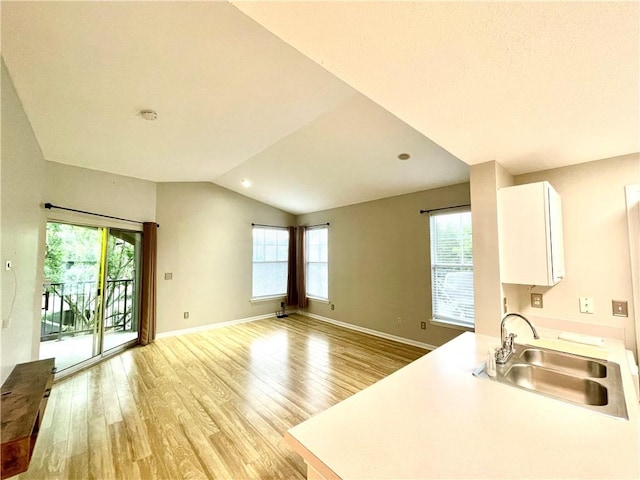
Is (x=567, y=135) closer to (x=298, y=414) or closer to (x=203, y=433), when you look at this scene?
(x=298, y=414)

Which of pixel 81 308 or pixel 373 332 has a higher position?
pixel 81 308

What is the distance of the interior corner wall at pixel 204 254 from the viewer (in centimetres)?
473

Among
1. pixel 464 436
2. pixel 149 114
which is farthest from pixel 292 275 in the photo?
pixel 464 436

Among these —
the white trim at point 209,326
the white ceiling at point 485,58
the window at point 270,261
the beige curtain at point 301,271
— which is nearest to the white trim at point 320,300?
the beige curtain at point 301,271

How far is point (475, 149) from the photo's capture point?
1.84m

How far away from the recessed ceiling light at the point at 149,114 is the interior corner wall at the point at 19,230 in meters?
0.75

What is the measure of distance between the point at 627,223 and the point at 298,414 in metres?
2.97

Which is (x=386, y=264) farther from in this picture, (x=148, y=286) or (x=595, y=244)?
(x=148, y=286)

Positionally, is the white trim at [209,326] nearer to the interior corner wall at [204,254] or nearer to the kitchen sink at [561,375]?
the interior corner wall at [204,254]

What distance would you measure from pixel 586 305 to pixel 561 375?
2.92 feet

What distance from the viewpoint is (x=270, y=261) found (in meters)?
6.16

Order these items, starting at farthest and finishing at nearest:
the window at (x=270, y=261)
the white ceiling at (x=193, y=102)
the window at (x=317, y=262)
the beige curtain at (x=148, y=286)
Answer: the window at (x=270, y=261) < the window at (x=317, y=262) < the beige curtain at (x=148, y=286) < the white ceiling at (x=193, y=102)

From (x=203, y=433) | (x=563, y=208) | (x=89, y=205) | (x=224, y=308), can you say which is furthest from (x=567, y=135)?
(x=224, y=308)

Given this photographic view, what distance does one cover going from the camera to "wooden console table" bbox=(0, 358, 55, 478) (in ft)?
4.13
